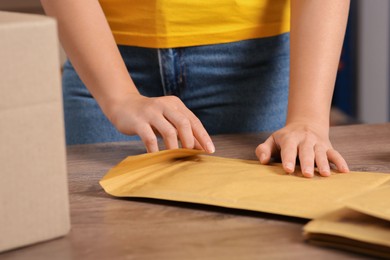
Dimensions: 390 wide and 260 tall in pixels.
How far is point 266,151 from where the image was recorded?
2.97ft

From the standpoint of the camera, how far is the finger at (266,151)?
89 cm

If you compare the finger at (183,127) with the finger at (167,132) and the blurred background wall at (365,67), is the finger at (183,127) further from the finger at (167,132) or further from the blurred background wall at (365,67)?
the blurred background wall at (365,67)

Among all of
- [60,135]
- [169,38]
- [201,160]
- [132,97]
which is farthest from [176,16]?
[60,135]

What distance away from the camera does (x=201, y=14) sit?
48.7 inches

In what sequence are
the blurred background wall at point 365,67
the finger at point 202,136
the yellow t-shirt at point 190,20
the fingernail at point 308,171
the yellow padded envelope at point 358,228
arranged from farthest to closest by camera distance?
the blurred background wall at point 365,67 < the yellow t-shirt at point 190,20 < the finger at point 202,136 < the fingernail at point 308,171 < the yellow padded envelope at point 358,228

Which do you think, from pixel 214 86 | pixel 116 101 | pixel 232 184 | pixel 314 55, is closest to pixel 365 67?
pixel 214 86

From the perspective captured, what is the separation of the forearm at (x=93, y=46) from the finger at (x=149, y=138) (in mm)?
117

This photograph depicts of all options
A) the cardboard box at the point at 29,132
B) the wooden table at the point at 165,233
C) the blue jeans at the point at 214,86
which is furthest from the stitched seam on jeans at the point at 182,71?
the cardboard box at the point at 29,132

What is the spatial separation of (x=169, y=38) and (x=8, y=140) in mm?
624

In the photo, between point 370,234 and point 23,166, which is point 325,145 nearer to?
point 370,234

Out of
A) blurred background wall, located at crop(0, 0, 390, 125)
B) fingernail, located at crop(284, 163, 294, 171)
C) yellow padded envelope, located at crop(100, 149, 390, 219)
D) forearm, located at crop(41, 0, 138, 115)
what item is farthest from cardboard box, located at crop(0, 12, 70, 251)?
blurred background wall, located at crop(0, 0, 390, 125)

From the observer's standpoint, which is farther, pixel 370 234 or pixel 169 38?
pixel 169 38

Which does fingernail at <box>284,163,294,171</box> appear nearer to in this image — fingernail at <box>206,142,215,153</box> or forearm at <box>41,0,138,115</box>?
fingernail at <box>206,142,215,153</box>

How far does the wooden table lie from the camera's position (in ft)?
2.08
